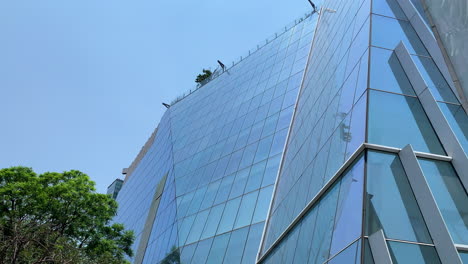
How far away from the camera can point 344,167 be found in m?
9.10

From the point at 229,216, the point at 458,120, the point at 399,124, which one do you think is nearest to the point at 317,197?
the point at 399,124

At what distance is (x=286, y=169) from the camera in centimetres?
1719

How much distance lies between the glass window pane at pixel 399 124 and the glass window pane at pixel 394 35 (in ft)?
7.33

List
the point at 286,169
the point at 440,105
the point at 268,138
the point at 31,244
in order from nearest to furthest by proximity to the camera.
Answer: the point at 440,105, the point at 31,244, the point at 286,169, the point at 268,138

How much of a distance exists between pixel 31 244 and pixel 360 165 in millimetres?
11126

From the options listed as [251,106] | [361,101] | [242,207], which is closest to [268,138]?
[242,207]

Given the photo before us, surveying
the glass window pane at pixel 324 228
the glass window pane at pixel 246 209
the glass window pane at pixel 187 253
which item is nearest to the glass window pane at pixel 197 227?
the glass window pane at pixel 187 253

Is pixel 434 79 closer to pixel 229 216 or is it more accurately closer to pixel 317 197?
pixel 317 197

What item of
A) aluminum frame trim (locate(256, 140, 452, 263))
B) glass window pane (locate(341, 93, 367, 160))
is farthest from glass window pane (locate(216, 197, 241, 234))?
glass window pane (locate(341, 93, 367, 160))

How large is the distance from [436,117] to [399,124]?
74 centimetres

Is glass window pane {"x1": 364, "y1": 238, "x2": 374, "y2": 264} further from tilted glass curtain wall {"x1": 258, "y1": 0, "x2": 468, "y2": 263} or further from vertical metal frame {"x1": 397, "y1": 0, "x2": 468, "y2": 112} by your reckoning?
vertical metal frame {"x1": 397, "y1": 0, "x2": 468, "y2": 112}

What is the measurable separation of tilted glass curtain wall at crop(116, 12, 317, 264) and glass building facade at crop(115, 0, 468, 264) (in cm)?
10

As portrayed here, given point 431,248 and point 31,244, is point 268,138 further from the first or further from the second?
point 431,248

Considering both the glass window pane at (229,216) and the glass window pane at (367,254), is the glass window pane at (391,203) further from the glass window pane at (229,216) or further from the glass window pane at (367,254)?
the glass window pane at (229,216)
